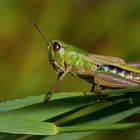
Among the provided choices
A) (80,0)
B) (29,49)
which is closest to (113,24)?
(80,0)

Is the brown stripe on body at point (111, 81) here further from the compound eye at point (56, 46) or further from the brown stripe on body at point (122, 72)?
the compound eye at point (56, 46)

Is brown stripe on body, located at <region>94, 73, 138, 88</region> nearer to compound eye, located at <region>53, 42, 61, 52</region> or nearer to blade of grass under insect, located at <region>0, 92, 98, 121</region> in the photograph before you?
compound eye, located at <region>53, 42, 61, 52</region>

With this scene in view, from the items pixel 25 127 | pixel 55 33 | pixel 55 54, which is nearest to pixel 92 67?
pixel 55 54

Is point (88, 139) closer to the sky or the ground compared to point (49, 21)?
closer to the ground

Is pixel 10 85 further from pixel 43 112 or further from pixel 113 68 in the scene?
pixel 43 112

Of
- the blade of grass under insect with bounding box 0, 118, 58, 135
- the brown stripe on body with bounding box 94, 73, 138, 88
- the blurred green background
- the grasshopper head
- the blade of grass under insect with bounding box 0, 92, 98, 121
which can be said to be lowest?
the blade of grass under insect with bounding box 0, 118, 58, 135

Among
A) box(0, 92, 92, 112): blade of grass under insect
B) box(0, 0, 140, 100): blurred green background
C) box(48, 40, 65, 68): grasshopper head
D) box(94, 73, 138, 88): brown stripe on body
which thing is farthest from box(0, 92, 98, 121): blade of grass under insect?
box(0, 0, 140, 100): blurred green background

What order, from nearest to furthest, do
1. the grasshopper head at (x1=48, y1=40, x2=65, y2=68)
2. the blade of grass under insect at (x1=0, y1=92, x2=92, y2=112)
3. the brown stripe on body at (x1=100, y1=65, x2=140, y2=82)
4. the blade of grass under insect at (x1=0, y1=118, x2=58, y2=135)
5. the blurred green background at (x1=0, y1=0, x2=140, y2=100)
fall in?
the blade of grass under insect at (x1=0, y1=118, x2=58, y2=135) → the blade of grass under insect at (x1=0, y1=92, x2=92, y2=112) → the brown stripe on body at (x1=100, y1=65, x2=140, y2=82) → the grasshopper head at (x1=48, y1=40, x2=65, y2=68) → the blurred green background at (x1=0, y1=0, x2=140, y2=100)
